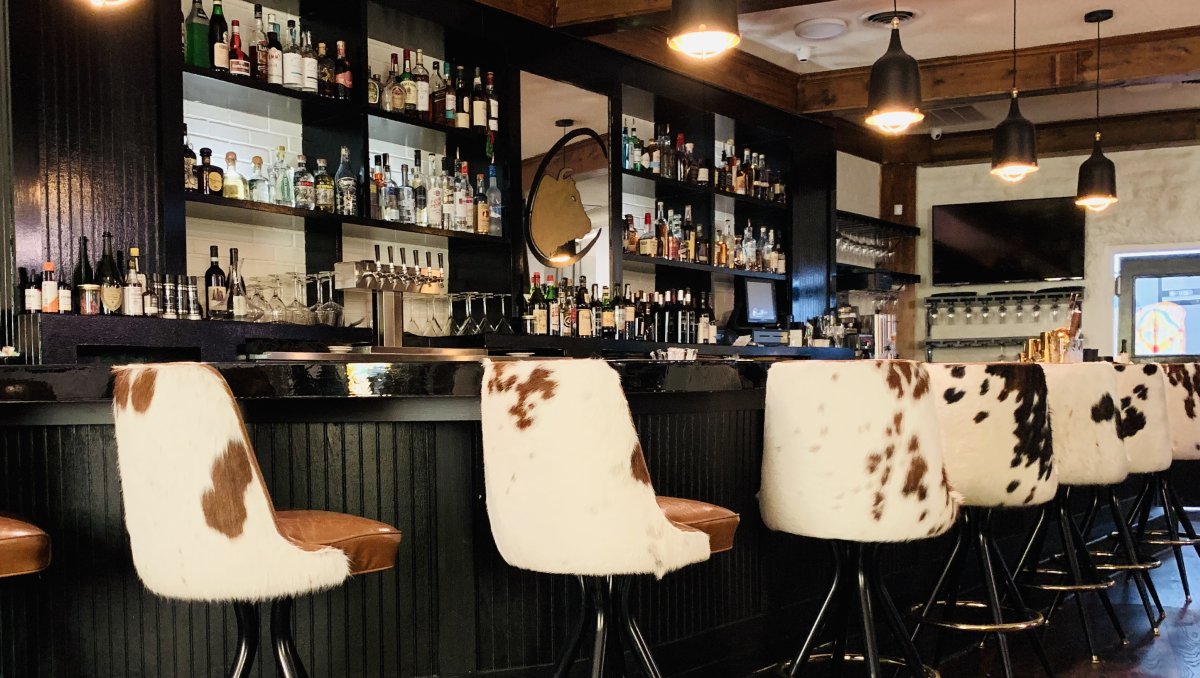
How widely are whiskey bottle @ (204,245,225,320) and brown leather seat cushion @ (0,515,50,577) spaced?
1.92 meters

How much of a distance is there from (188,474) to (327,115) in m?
2.71

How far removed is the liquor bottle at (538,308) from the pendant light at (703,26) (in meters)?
1.67

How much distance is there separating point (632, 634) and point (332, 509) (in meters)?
0.74

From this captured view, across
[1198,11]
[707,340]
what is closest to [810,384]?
[707,340]

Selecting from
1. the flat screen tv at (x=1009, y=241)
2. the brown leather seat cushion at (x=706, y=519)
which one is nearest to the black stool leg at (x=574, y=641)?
the brown leather seat cushion at (x=706, y=519)

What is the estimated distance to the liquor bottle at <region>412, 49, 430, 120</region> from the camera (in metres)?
4.46

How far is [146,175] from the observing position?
352cm

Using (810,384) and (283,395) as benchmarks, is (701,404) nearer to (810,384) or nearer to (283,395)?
(810,384)

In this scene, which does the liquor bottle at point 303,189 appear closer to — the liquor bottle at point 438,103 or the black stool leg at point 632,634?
the liquor bottle at point 438,103

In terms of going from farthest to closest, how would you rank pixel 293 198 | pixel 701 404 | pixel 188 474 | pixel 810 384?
pixel 293 198
pixel 701 404
pixel 810 384
pixel 188 474

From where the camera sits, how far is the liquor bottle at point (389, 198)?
168 inches

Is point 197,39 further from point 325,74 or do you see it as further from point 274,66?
point 325,74

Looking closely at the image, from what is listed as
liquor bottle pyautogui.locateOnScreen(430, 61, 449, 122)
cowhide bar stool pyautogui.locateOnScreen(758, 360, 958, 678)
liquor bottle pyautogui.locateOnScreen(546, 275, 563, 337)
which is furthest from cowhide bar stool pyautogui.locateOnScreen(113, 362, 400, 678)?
liquor bottle pyautogui.locateOnScreen(546, 275, 563, 337)

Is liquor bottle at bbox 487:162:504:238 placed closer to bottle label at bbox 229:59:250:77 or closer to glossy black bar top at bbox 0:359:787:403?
bottle label at bbox 229:59:250:77
